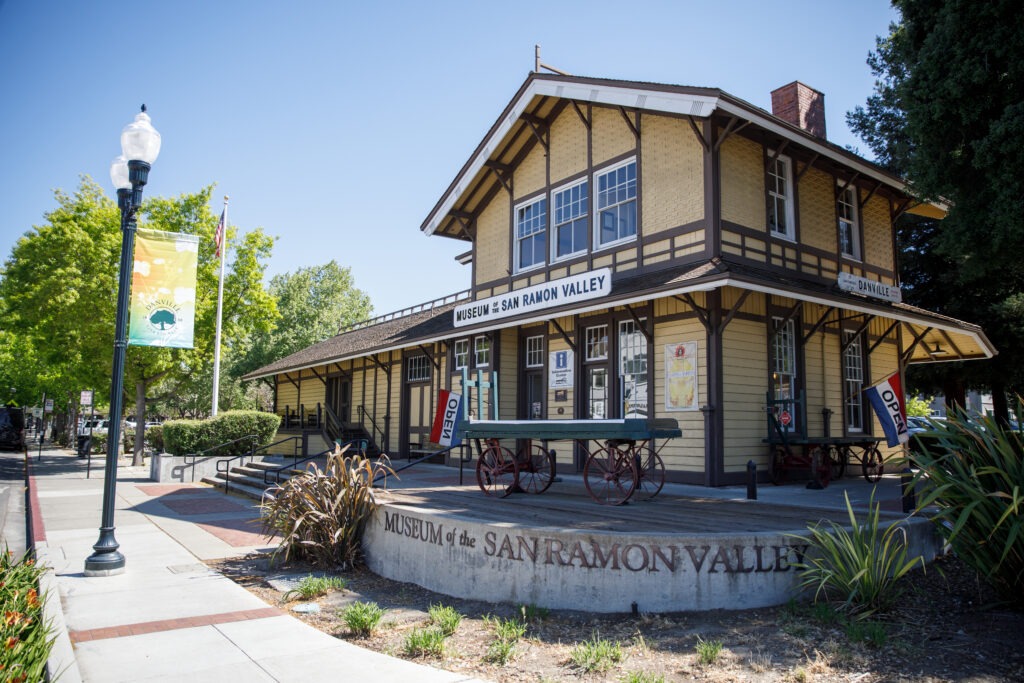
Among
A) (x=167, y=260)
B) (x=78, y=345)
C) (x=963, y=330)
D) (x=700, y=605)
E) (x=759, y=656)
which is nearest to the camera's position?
(x=759, y=656)

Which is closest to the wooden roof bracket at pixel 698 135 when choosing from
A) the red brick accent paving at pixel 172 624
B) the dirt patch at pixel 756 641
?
the dirt patch at pixel 756 641

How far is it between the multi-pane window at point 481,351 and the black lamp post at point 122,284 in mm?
9739

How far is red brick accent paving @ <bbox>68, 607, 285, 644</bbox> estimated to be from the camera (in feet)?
19.6

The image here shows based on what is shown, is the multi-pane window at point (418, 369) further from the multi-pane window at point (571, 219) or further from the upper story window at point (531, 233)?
the multi-pane window at point (571, 219)

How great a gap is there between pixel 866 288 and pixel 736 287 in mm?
3596

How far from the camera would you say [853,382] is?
1502 cm

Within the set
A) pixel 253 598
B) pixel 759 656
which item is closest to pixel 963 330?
pixel 759 656

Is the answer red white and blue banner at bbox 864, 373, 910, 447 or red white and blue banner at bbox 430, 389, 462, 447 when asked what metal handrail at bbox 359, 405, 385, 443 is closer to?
red white and blue banner at bbox 430, 389, 462, 447

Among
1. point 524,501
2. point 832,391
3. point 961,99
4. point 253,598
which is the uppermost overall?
point 961,99

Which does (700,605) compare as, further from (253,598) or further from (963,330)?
(963,330)

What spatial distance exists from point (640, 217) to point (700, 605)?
873 centimetres

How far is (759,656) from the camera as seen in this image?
5.25m

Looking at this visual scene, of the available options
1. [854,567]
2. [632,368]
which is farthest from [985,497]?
[632,368]

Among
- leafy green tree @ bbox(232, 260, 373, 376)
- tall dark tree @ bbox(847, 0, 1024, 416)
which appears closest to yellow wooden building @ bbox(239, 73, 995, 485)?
tall dark tree @ bbox(847, 0, 1024, 416)
